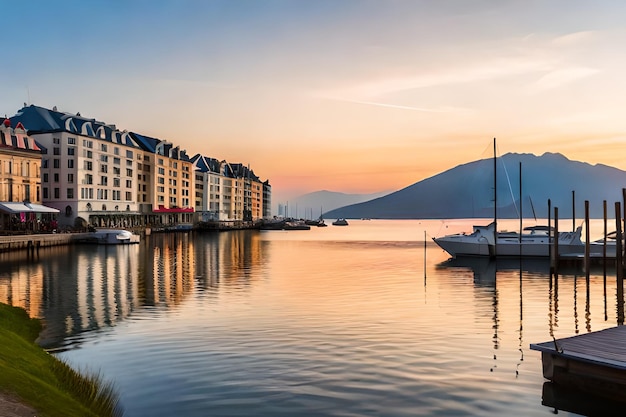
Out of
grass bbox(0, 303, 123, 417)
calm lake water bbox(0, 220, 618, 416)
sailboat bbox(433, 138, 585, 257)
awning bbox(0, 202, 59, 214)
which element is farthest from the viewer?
awning bbox(0, 202, 59, 214)

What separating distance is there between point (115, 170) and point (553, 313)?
422 ft

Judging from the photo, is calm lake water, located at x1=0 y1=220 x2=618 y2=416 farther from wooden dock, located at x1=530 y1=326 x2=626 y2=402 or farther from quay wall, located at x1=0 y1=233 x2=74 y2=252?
quay wall, located at x1=0 y1=233 x2=74 y2=252

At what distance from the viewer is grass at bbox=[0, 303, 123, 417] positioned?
1404 centimetres

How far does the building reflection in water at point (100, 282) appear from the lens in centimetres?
3309

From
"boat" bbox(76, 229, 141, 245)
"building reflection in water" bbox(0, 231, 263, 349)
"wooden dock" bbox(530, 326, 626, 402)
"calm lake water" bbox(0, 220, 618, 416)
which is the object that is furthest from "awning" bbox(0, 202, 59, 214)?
"wooden dock" bbox(530, 326, 626, 402)

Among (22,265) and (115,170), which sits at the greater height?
(115,170)

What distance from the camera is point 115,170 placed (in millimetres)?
145375

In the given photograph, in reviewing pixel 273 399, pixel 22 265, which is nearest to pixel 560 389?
pixel 273 399

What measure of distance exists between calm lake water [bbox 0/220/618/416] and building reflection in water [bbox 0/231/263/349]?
0.21m

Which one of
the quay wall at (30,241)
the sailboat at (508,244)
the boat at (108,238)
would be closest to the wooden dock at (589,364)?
the sailboat at (508,244)

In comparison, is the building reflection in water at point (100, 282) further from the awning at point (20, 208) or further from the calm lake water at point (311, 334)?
the awning at point (20, 208)

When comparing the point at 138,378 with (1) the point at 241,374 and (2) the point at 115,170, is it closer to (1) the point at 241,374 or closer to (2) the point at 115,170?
(1) the point at 241,374

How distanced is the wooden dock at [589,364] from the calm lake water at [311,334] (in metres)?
0.92

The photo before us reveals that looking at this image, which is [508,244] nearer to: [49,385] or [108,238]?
[108,238]
